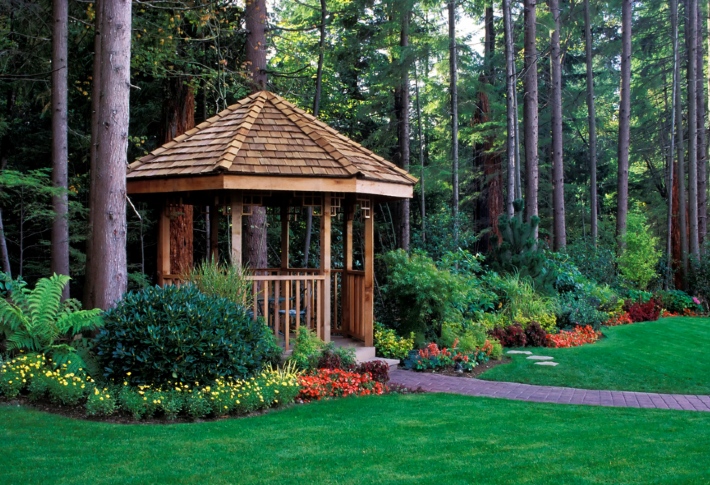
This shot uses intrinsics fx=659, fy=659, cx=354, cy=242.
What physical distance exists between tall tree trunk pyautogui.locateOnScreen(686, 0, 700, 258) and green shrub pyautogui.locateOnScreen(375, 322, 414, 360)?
46.7ft

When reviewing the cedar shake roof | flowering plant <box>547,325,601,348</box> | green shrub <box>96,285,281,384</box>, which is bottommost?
flowering plant <box>547,325,601,348</box>

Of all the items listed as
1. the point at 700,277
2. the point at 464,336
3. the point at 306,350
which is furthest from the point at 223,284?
the point at 700,277

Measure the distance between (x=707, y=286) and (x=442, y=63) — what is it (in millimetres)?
10169

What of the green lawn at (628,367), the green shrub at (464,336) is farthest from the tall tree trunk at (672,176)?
the green shrub at (464,336)

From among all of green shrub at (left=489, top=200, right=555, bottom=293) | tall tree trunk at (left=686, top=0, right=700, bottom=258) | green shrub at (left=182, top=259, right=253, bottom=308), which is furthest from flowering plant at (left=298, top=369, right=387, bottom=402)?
tall tree trunk at (left=686, top=0, right=700, bottom=258)

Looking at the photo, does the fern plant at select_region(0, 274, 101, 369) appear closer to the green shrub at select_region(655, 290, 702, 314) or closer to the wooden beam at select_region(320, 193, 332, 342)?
the wooden beam at select_region(320, 193, 332, 342)

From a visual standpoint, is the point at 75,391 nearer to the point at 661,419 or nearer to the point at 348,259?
the point at 348,259

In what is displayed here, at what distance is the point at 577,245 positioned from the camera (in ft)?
62.4

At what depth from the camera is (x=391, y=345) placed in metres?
10.1

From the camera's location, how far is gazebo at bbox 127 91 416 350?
8.56 metres

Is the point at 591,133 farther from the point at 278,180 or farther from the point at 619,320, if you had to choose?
the point at 278,180

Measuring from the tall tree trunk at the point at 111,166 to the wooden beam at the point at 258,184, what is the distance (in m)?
0.98

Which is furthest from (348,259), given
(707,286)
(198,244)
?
(707,286)

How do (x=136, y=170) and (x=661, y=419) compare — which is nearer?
(x=661, y=419)
